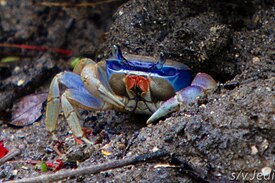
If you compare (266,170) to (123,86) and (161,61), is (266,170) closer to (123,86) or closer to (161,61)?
(161,61)

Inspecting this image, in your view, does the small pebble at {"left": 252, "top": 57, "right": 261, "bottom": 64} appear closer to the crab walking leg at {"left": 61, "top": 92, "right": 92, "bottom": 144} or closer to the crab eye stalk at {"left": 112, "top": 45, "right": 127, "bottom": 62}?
the crab eye stalk at {"left": 112, "top": 45, "right": 127, "bottom": 62}

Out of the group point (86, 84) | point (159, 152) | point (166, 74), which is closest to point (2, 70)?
point (86, 84)

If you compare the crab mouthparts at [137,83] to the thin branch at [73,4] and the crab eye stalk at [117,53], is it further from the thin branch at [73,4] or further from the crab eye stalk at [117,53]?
the thin branch at [73,4]

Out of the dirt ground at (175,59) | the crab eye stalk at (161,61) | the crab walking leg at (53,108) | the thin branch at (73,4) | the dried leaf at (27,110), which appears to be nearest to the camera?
the dirt ground at (175,59)

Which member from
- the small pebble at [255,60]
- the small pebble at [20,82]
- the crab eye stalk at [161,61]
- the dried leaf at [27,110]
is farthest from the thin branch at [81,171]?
the small pebble at [20,82]

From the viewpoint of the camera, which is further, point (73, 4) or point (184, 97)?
point (73, 4)

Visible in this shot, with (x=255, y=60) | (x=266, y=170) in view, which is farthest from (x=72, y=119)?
(x=266, y=170)

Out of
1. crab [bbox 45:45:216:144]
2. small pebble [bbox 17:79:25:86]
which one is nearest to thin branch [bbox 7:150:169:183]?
crab [bbox 45:45:216:144]
